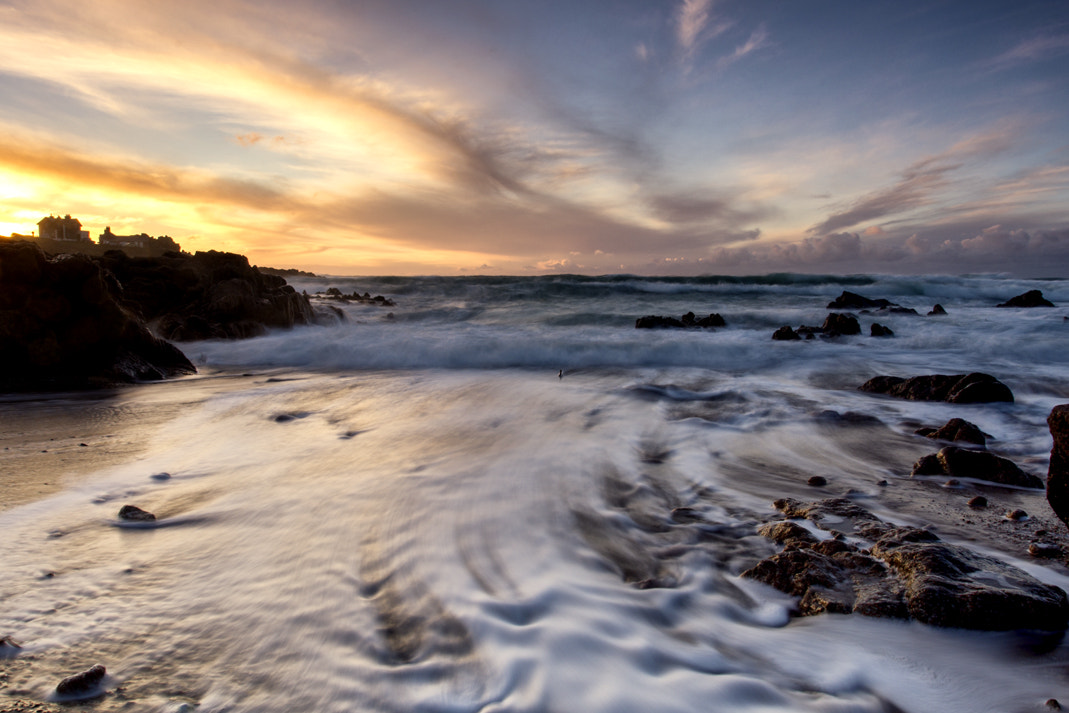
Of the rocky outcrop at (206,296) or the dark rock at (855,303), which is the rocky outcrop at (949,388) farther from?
the dark rock at (855,303)

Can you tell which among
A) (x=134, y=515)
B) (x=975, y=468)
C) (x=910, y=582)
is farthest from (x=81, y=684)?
(x=975, y=468)

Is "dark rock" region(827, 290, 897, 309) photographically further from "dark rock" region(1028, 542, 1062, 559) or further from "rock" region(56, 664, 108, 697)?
"rock" region(56, 664, 108, 697)

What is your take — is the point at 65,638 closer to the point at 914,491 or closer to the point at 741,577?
the point at 741,577

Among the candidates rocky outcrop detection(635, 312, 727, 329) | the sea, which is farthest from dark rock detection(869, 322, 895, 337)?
the sea

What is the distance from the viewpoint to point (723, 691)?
69.1 inches

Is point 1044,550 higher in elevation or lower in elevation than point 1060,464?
lower

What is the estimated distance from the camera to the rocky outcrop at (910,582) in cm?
198

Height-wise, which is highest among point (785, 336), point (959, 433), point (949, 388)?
point (785, 336)

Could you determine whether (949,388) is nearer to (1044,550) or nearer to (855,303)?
(1044,550)

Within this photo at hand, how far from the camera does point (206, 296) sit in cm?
1252

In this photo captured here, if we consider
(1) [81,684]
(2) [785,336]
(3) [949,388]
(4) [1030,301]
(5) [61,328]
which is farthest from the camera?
(4) [1030,301]

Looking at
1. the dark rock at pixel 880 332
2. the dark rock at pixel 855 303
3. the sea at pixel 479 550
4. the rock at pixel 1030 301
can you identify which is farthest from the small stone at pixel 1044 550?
the rock at pixel 1030 301

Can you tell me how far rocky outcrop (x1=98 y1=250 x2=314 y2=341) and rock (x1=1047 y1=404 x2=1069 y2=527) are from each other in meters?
13.1

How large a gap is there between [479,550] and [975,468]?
3.66 m
